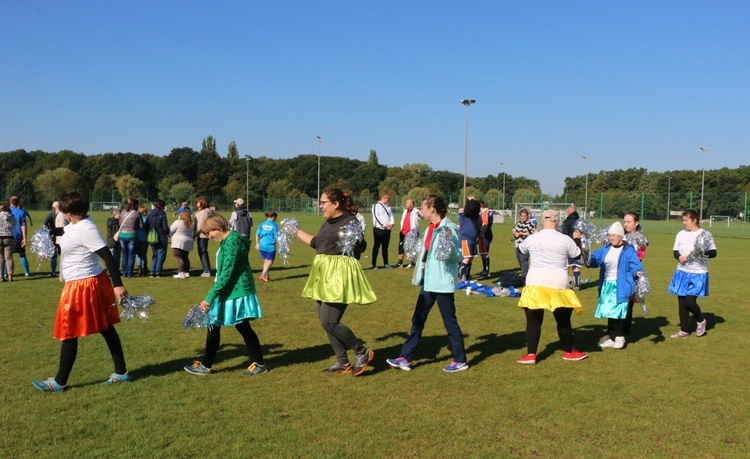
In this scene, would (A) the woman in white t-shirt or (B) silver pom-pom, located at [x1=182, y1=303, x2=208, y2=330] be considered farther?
(A) the woman in white t-shirt

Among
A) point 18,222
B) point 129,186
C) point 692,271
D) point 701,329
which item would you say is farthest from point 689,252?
point 129,186

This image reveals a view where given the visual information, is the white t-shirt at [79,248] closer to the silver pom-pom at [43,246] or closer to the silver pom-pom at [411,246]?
the silver pom-pom at [411,246]

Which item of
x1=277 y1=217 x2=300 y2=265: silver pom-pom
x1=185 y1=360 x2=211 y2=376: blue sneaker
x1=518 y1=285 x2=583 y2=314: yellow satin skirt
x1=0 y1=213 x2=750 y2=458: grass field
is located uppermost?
x1=277 y1=217 x2=300 y2=265: silver pom-pom

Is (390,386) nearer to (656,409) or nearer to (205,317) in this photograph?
(205,317)

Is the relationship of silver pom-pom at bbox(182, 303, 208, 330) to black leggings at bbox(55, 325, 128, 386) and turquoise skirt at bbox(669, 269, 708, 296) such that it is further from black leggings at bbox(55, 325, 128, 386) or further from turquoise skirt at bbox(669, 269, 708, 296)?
turquoise skirt at bbox(669, 269, 708, 296)

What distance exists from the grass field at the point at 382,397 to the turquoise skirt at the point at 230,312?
0.64 metres

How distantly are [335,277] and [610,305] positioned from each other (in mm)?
3804

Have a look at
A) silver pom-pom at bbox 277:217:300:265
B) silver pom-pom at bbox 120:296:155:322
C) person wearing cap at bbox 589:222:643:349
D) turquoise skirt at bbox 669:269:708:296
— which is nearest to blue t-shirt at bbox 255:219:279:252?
silver pom-pom at bbox 277:217:300:265

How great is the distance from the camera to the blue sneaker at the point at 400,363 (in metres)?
6.36

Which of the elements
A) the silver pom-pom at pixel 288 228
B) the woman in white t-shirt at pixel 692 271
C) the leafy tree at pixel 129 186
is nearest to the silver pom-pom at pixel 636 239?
the woman in white t-shirt at pixel 692 271

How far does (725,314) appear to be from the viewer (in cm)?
990

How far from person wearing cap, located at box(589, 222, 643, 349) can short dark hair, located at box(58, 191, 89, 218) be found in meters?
5.81

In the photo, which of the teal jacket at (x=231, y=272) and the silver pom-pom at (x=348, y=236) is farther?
the silver pom-pom at (x=348, y=236)

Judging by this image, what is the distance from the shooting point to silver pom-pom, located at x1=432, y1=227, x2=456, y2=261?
6.11 metres
